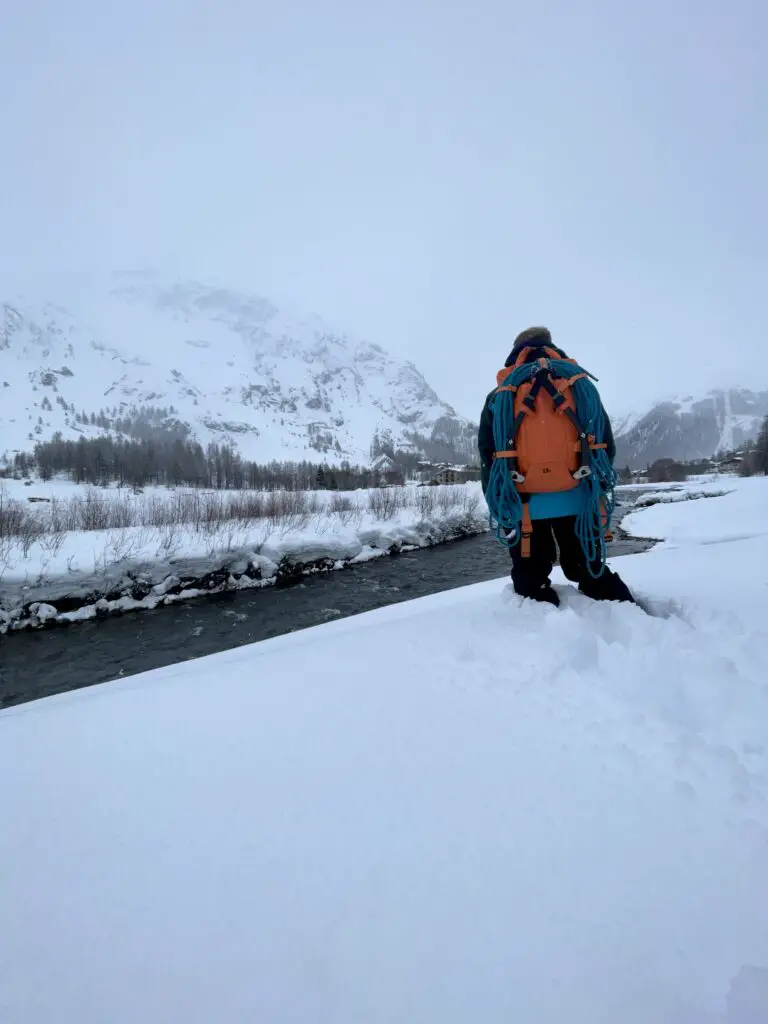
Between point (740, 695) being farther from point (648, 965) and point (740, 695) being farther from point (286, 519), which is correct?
point (286, 519)

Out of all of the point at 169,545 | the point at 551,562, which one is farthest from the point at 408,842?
the point at 169,545

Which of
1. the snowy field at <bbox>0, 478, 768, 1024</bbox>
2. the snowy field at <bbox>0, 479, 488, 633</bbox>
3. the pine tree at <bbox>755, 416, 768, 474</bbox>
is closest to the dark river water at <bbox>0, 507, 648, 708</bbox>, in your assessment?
the snowy field at <bbox>0, 479, 488, 633</bbox>

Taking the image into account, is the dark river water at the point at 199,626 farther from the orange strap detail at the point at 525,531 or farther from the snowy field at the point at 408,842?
the orange strap detail at the point at 525,531

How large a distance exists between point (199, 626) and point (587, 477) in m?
9.92

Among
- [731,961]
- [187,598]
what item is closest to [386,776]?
[731,961]

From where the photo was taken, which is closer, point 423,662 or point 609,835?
point 609,835

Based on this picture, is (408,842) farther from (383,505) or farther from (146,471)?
(146,471)

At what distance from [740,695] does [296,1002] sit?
6.78ft

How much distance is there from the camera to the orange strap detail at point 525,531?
133 inches

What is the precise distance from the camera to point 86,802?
1.63 metres

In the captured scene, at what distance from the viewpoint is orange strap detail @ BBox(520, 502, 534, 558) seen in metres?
3.37

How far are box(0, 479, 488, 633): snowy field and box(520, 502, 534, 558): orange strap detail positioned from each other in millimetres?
12195

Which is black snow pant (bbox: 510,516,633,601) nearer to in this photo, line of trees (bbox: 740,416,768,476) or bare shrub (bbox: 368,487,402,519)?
bare shrub (bbox: 368,487,402,519)

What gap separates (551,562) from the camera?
3.51 meters
